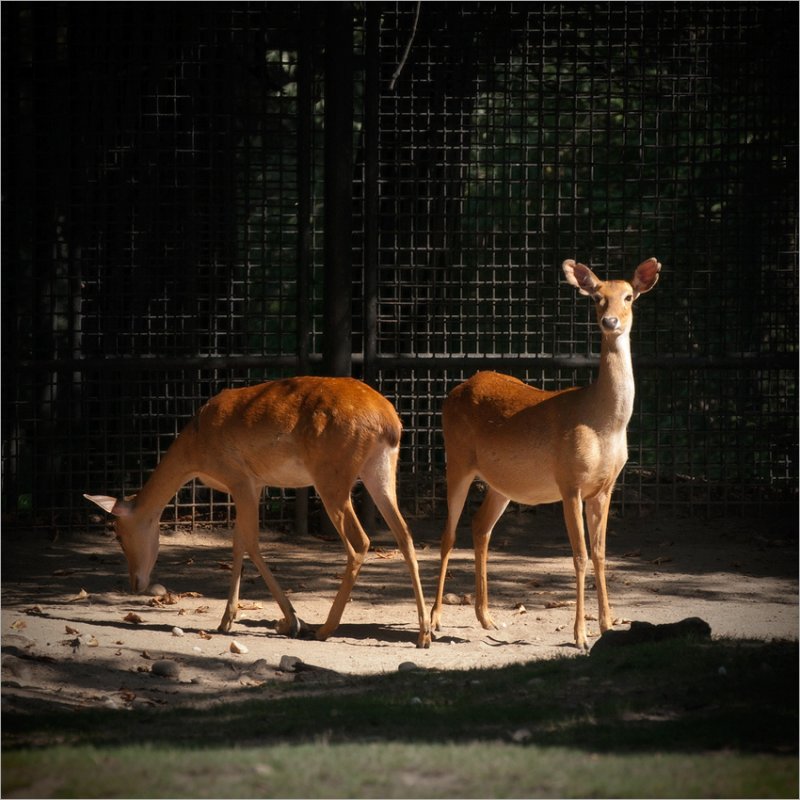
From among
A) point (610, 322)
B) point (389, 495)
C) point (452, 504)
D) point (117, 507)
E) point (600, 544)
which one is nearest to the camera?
point (610, 322)

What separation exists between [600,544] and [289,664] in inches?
87.0

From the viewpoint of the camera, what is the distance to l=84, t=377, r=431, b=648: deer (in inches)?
350

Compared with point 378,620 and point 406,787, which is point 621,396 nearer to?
point 378,620

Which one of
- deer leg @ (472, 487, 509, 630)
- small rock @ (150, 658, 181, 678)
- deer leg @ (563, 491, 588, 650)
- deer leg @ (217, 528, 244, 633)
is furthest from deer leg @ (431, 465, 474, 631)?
small rock @ (150, 658, 181, 678)

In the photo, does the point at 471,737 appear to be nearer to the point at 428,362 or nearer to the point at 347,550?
the point at 347,550

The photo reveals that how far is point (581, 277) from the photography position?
908 centimetres

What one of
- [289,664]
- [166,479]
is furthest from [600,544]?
[166,479]

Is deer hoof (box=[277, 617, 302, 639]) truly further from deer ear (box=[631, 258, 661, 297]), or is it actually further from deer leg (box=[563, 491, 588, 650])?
deer ear (box=[631, 258, 661, 297])

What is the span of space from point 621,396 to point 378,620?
7.74 feet

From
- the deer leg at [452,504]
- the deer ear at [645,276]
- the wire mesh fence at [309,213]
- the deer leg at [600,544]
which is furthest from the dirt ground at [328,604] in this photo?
the deer ear at [645,276]

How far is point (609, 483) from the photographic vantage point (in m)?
8.84

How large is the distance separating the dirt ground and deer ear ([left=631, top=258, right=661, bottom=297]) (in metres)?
2.27

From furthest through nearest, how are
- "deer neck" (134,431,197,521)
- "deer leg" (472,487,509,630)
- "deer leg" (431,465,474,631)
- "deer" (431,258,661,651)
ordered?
"deer neck" (134,431,197,521) → "deer leg" (431,465,474,631) → "deer leg" (472,487,509,630) → "deer" (431,258,661,651)

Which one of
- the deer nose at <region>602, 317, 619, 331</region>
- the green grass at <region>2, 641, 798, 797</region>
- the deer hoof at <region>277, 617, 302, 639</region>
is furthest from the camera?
the deer hoof at <region>277, 617, 302, 639</region>
